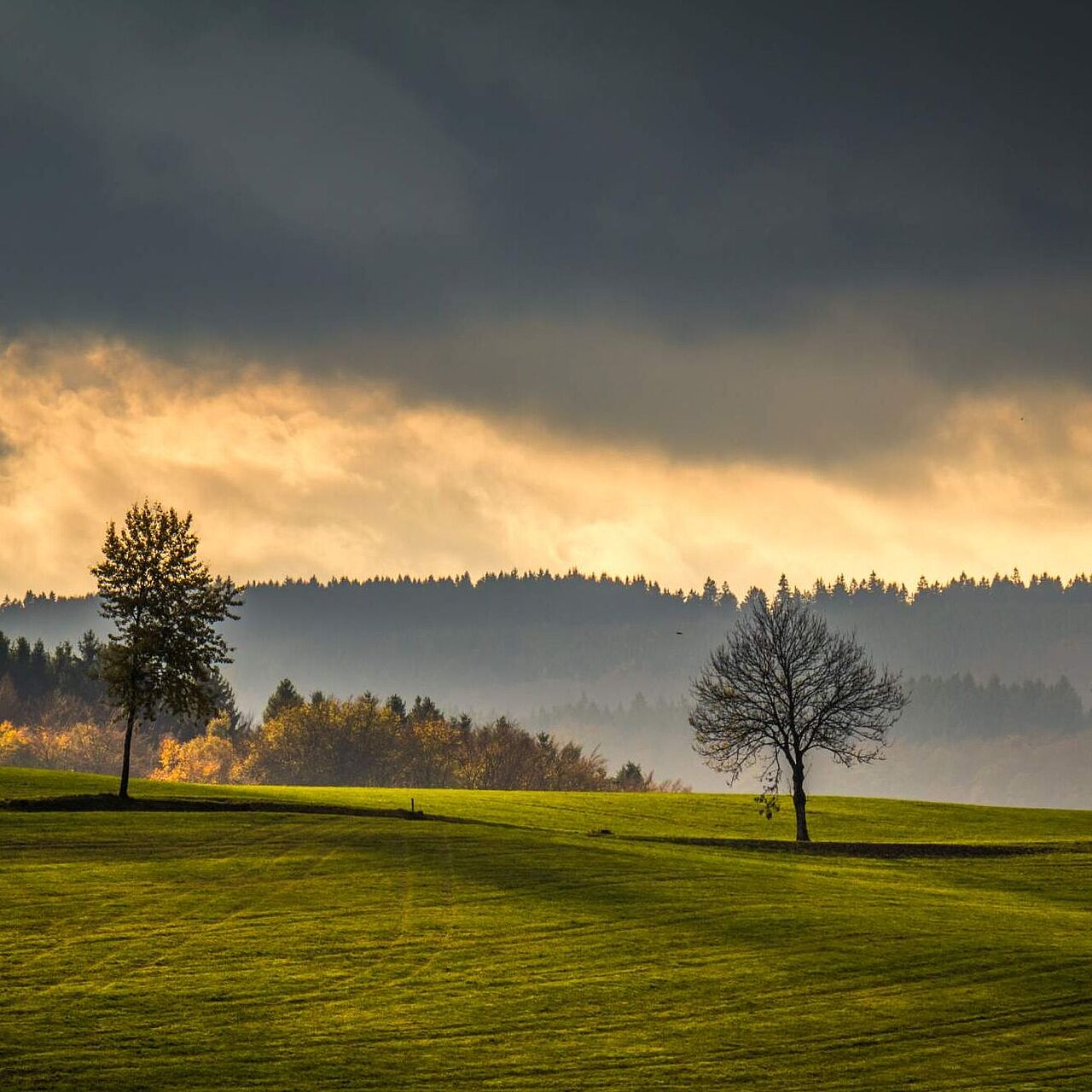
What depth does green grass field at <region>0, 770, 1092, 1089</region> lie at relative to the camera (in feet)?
69.5

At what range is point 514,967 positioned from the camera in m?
28.0

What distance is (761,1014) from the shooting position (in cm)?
2456

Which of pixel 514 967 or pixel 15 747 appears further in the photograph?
pixel 15 747

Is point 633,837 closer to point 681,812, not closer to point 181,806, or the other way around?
point 681,812

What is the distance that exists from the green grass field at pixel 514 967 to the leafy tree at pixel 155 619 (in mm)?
12749

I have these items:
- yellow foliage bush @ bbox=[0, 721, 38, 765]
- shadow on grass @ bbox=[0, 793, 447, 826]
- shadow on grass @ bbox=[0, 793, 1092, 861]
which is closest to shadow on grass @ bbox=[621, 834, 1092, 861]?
shadow on grass @ bbox=[0, 793, 1092, 861]

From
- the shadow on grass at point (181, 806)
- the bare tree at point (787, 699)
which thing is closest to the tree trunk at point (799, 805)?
the bare tree at point (787, 699)

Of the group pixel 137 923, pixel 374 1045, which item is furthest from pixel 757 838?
pixel 374 1045

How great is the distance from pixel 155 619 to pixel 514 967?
136 feet

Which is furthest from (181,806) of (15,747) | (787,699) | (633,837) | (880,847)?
(15,747)

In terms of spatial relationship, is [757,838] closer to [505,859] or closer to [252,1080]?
[505,859]

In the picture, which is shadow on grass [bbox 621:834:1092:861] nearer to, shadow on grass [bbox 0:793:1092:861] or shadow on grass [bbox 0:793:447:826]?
shadow on grass [bbox 0:793:1092:861]

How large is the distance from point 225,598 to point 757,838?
1189 inches

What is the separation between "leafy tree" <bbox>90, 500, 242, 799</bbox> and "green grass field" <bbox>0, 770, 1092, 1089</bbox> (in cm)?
1275
